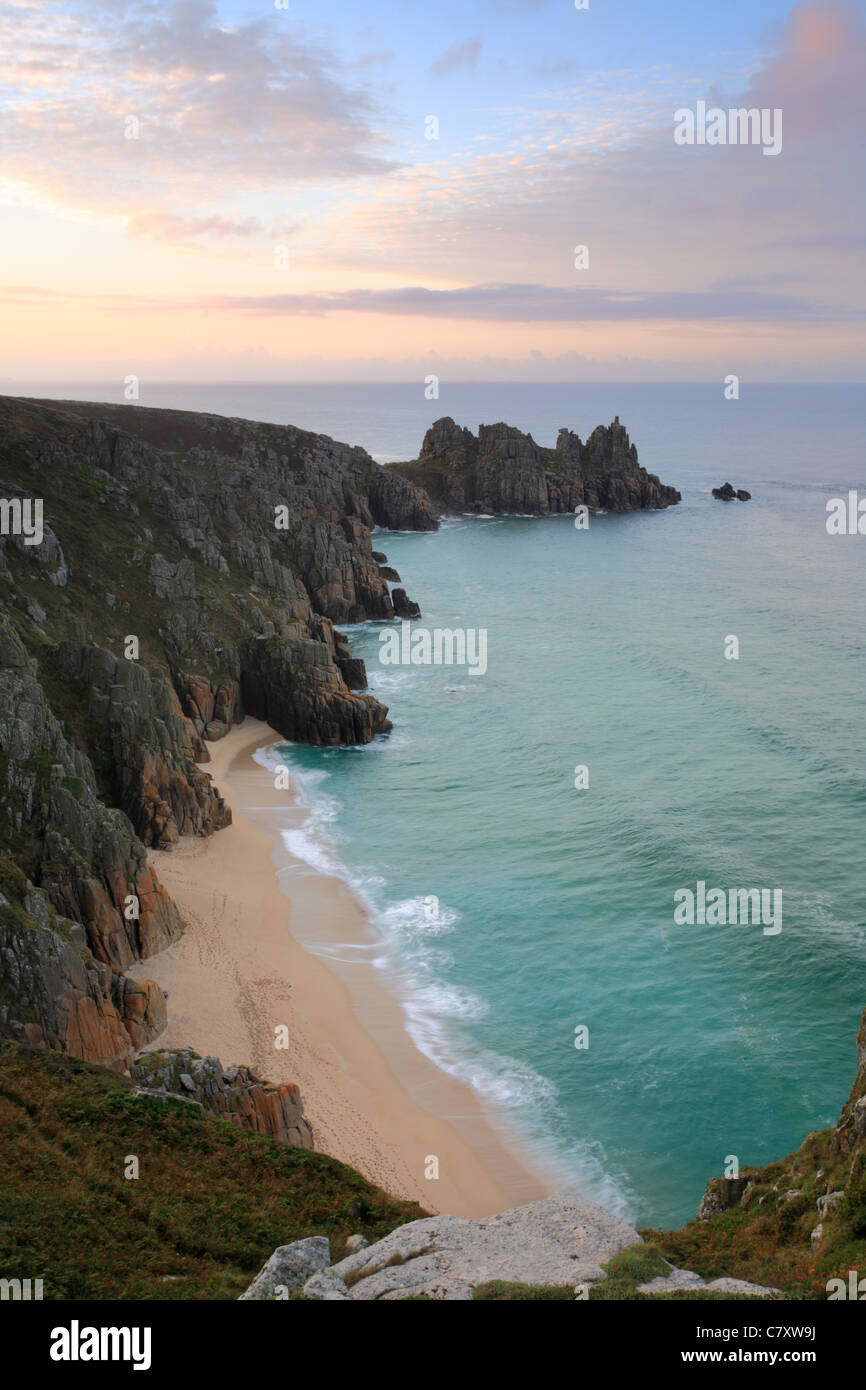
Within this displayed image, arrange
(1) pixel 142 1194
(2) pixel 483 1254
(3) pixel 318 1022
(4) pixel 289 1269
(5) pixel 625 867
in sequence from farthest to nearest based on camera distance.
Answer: (5) pixel 625 867
(3) pixel 318 1022
(1) pixel 142 1194
(2) pixel 483 1254
(4) pixel 289 1269

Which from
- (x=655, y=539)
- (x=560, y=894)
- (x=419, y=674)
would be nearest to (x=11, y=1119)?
(x=560, y=894)

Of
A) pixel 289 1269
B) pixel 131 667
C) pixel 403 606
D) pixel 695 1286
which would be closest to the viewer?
pixel 695 1286

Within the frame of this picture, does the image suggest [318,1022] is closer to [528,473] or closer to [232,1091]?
[232,1091]

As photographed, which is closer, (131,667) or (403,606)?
(131,667)

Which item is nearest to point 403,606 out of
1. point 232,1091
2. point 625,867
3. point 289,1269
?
point 625,867

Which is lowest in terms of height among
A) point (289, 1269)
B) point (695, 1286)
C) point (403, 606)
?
Answer: point (289, 1269)
